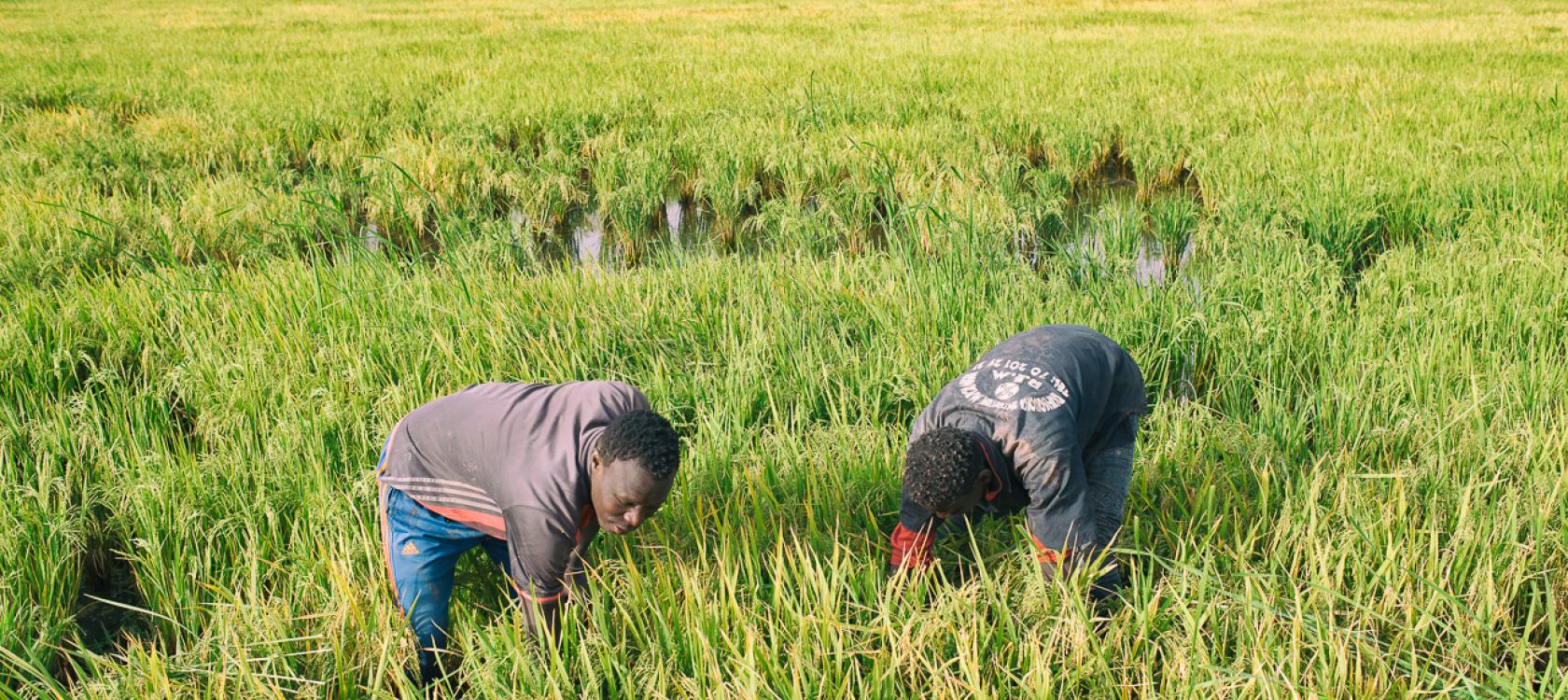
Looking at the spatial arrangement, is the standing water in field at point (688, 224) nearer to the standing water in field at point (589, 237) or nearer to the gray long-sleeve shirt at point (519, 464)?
the standing water in field at point (589, 237)

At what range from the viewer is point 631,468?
5.69ft

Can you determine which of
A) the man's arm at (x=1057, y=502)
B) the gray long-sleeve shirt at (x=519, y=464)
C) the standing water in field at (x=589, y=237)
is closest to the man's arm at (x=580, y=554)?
the gray long-sleeve shirt at (x=519, y=464)

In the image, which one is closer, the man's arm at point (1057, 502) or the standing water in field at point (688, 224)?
the man's arm at point (1057, 502)

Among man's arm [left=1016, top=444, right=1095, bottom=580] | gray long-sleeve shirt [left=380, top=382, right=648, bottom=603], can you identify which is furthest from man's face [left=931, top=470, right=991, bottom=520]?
gray long-sleeve shirt [left=380, top=382, right=648, bottom=603]

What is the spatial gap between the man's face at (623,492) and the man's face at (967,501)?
0.53 metres

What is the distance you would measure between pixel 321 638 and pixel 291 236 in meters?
3.51

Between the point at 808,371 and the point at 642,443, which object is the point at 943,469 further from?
the point at 808,371

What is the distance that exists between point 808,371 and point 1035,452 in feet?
3.57

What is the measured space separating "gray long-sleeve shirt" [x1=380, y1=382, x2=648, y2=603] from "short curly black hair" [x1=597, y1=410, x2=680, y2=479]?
77 millimetres

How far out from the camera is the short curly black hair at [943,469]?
6.14ft

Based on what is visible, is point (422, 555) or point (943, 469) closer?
point (943, 469)

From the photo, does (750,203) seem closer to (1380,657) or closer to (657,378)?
(657,378)

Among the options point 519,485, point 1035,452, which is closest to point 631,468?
point 519,485

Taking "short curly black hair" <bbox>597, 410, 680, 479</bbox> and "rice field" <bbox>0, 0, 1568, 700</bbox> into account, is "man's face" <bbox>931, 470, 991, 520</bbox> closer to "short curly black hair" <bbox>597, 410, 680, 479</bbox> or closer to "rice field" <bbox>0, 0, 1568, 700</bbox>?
"rice field" <bbox>0, 0, 1568, 700</bbox>
